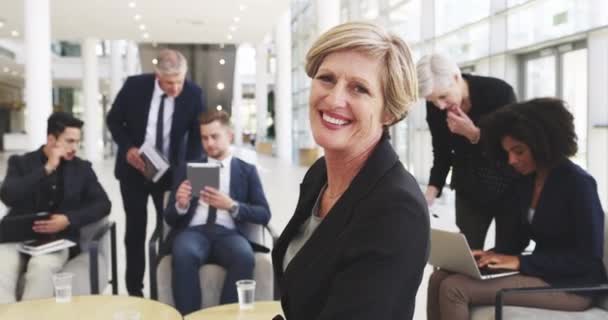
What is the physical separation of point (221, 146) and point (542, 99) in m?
2.05

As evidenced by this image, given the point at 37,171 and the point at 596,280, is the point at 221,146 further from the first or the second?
the point at 596,280

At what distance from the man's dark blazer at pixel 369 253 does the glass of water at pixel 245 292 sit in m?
1.57

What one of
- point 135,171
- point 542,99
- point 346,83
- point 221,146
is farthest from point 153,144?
point 346,83

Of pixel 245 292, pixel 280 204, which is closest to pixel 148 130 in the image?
pixel 245 292

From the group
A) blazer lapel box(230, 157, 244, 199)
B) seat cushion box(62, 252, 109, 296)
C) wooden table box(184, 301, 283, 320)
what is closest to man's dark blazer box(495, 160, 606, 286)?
wooden table box(184, 301, 283, 320)

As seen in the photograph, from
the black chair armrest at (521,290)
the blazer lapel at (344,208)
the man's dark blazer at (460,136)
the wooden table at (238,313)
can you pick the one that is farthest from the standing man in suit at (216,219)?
the blazer lapel at (344,208)

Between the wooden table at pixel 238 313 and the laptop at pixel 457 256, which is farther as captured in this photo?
the wooden table at pixel 238 313

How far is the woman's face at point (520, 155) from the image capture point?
285 cm

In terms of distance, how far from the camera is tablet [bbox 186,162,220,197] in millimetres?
3832

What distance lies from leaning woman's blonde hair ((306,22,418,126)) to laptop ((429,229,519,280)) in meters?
1.50

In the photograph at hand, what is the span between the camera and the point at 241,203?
4055 mm

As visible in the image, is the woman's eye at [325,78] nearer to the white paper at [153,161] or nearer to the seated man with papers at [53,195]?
the seated man with papers at [53,195]

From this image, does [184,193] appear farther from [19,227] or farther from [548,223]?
[548,223]

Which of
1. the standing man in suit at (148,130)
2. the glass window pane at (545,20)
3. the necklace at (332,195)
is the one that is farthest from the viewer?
the glass window pane at (545,20)
